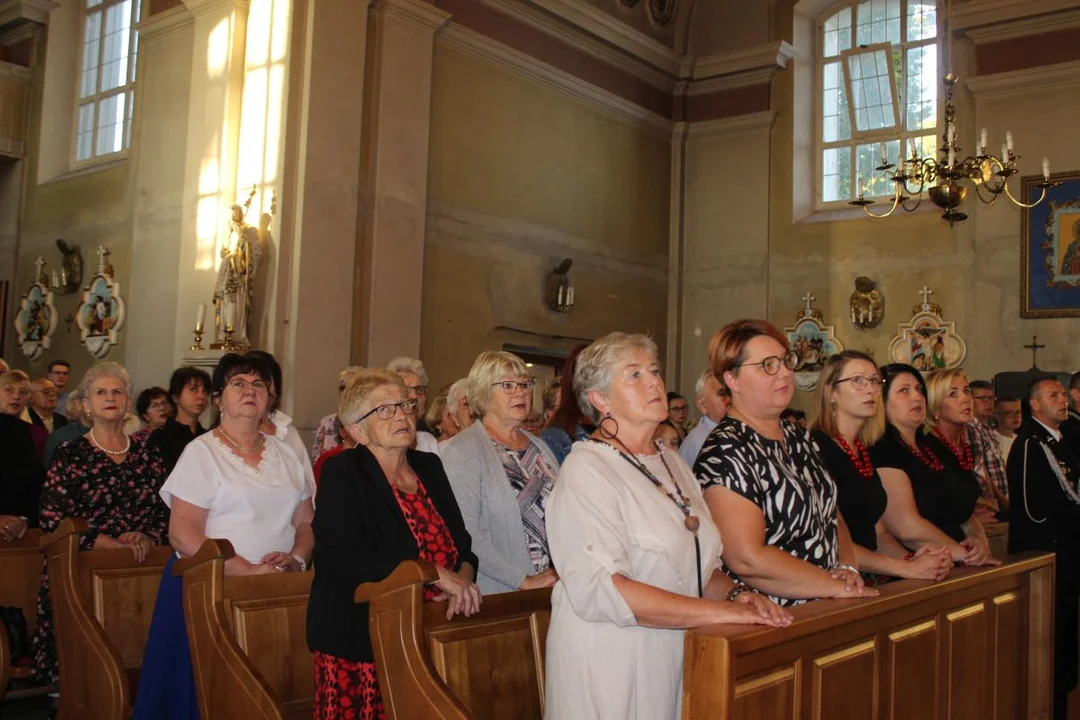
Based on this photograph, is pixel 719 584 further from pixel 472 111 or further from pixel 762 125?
pixel 762 125

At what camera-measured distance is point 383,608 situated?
9.75 feet

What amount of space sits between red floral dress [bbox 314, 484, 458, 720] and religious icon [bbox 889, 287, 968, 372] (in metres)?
9.66

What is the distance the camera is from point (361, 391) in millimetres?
3508

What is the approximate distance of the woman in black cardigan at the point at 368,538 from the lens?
10.4 ft

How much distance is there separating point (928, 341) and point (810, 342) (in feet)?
4.56

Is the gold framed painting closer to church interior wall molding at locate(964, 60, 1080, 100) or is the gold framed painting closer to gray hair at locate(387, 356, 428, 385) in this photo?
church interior wall molding at locate(964, 60, 1080, 100)

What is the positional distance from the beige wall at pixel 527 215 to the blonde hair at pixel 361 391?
7.12m

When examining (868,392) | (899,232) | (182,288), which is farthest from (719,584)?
(899,232)

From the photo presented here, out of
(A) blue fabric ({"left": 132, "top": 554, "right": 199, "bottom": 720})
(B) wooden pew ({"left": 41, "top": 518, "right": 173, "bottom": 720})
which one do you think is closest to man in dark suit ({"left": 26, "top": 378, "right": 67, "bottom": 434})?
(B) wooden pew ({"left": 41, "top": 518, "right": 173, "bottom": 720})

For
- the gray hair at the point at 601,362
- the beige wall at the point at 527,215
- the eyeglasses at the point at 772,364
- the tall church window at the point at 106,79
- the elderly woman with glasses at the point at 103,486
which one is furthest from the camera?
the tall church window at the point at 106,79

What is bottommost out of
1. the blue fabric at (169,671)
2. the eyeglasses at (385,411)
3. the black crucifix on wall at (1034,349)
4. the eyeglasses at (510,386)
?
the blue fabric at (169,671)

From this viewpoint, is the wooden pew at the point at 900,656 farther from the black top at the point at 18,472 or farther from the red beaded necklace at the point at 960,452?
the black top at the point at 18,472

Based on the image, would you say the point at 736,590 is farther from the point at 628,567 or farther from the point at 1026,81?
the point at 1026,81

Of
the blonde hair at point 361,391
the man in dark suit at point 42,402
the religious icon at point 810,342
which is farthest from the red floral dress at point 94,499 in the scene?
the religious icon at point 810,342
